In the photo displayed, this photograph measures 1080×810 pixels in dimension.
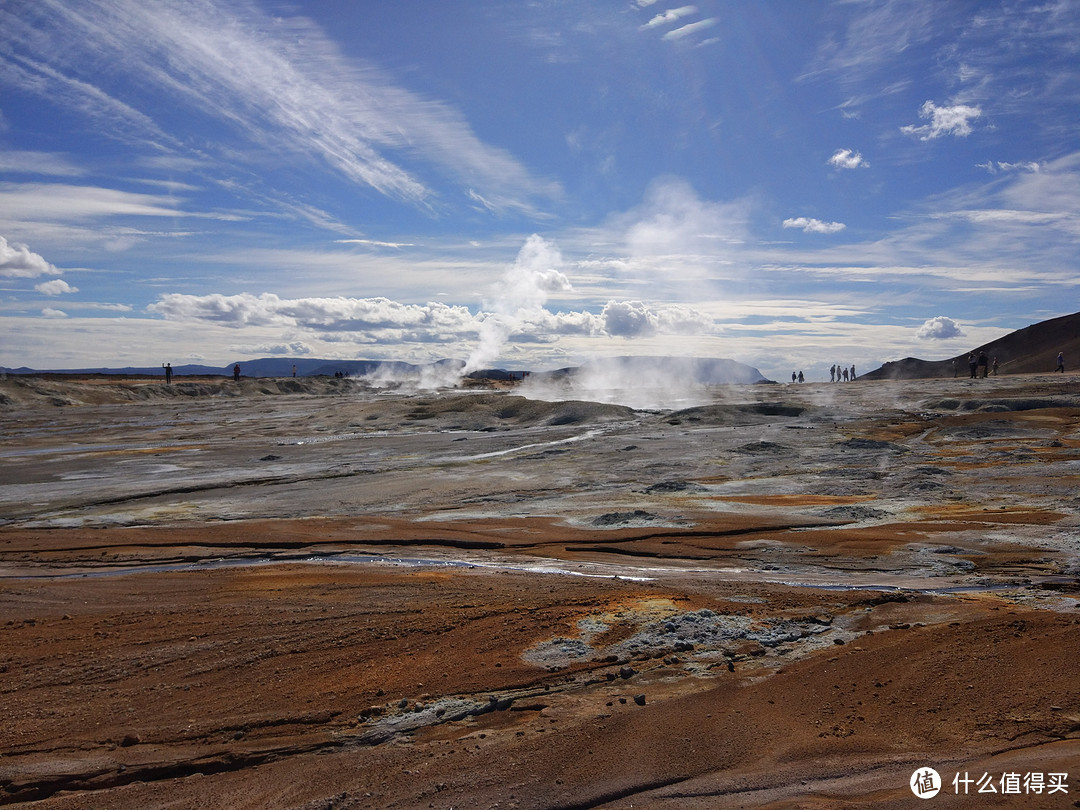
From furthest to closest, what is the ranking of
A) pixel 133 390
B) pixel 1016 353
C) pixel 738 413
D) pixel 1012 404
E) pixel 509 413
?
pixel 1016 353 → pixel 133 390 → pixel 509 413 → pixel 738 413 → pixel 1012 404

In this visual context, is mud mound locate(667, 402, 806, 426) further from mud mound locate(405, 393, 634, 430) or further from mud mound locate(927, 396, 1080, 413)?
mud mound locate(927, 396, 1080, 413)

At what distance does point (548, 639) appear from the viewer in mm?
7543

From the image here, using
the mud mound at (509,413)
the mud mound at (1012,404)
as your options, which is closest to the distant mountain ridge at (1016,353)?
the mud mound at (1012,404)

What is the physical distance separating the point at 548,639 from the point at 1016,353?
95475 mm

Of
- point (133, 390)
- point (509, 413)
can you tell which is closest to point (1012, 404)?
point (509, 413)

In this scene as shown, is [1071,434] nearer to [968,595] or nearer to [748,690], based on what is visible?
[968,595]

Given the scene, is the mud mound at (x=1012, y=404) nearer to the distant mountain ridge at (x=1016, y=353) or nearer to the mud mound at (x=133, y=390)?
the distant mountain ridge at (x=1016, y=353)

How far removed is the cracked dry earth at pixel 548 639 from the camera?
197 inches

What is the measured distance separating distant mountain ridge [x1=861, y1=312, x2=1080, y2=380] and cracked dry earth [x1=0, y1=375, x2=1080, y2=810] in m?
66.3

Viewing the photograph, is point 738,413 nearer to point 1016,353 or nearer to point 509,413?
point 509,413

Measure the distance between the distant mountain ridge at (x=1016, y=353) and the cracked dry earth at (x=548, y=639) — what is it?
66.3m

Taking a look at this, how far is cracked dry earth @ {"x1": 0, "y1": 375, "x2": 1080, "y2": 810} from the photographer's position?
5.00 m

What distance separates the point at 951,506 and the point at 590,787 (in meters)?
12.9

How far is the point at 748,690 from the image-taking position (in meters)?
6.16
